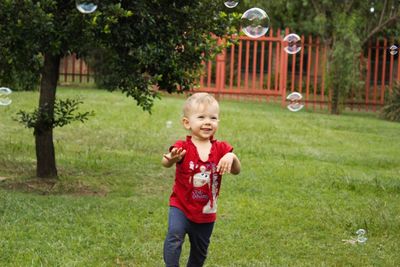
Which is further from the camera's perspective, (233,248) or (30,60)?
(30,60)

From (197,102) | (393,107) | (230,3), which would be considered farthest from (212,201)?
(393,107)

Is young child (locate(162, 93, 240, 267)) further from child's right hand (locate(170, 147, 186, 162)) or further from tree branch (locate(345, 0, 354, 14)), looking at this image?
tree branch (locate(345, 0, 354, 14))

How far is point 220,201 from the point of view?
256 inches

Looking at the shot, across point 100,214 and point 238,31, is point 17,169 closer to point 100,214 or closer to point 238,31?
point 100,214

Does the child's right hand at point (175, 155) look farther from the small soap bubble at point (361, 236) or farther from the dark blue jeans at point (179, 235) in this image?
the small soap bubble at point (361, 236)

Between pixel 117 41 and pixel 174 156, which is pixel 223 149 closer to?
pixel 174 156

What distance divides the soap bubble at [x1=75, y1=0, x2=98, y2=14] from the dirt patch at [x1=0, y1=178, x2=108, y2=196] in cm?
187

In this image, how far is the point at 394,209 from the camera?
6.47 metres

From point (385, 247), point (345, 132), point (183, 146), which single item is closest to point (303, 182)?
point (385, 247)

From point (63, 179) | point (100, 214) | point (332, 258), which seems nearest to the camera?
point (332, 258)

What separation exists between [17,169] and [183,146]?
4216mm

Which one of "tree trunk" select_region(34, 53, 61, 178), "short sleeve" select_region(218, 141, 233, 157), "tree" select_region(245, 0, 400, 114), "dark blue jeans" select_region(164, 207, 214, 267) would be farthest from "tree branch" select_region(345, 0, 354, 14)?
"dark blue jeans" select_region(164, 207, 214, 267)

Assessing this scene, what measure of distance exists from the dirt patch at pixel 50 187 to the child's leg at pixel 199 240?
274cm

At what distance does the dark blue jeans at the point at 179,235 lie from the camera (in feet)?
12.5
